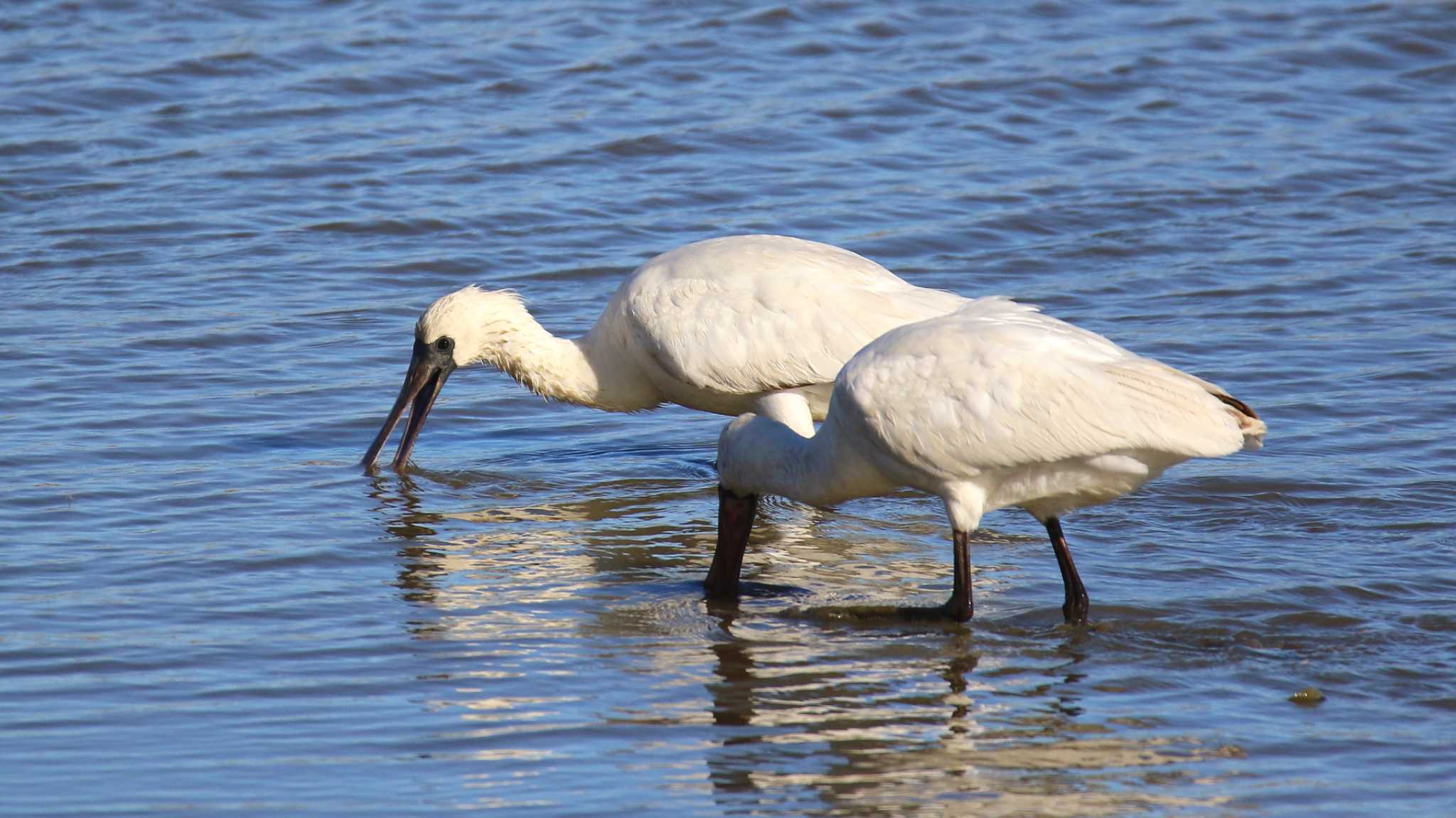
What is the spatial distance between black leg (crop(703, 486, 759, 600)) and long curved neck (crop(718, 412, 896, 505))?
0.10 m

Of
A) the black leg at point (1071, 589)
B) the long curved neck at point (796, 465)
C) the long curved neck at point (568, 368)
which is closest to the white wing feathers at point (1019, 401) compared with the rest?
the long curved neck at point (796, 465)

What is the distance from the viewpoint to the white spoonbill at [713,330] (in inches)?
333

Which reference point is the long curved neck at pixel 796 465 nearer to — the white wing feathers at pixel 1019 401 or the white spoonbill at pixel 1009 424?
the white spoonbill at pixel 1009 424

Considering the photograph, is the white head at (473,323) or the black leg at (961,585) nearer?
the black leg at (961,585)

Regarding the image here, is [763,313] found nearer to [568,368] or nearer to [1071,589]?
[568,368]

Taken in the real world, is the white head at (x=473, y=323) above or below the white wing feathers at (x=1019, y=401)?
below

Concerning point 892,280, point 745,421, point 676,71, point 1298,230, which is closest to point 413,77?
point 676,71


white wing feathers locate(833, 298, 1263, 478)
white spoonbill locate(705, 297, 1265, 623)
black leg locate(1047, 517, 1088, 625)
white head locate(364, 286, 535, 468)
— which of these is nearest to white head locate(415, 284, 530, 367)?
white head locate(364, 286, 535, 468)

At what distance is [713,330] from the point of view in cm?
847

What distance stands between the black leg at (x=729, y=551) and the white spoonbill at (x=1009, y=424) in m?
0.24

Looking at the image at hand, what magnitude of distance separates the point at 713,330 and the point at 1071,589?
7.20 ft

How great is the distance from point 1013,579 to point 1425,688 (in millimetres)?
1739

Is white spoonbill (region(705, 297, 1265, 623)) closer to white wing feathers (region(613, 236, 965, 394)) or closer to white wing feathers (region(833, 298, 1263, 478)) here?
white wing feathers (region(833, 298, 1263, 478))

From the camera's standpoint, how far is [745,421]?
7375mm
